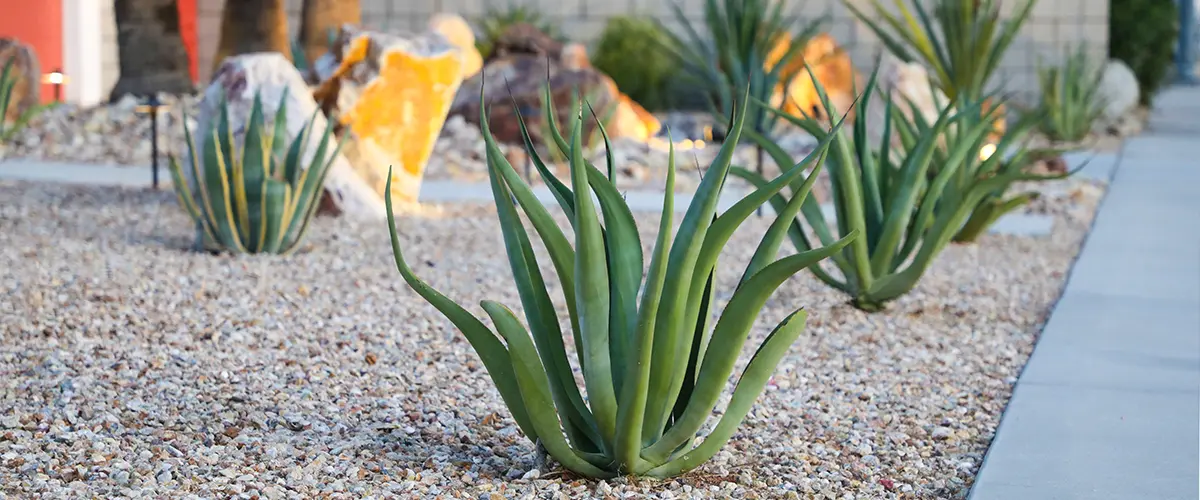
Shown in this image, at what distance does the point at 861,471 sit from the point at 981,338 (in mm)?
1575

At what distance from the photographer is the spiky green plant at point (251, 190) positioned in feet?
18.3

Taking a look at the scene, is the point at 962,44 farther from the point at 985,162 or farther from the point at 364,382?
the point at 364,382

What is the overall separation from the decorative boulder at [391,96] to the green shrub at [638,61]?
268 inches

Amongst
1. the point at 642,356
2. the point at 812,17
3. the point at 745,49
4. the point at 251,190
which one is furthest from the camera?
the point at 812,17

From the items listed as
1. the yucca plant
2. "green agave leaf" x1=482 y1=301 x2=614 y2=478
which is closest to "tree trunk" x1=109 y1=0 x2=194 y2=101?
the yucca plant

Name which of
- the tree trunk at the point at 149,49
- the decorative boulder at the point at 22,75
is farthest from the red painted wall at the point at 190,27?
the decorative boulder at the point at 22,75

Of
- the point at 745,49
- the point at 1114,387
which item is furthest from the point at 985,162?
the point at 745,49

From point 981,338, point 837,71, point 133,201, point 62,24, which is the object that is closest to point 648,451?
point 981,338

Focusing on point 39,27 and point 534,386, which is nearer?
point 534,386

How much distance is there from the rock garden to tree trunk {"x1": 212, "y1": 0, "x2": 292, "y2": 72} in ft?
7.20

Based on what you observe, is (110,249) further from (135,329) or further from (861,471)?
(861,471)

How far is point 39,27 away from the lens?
1388 cm

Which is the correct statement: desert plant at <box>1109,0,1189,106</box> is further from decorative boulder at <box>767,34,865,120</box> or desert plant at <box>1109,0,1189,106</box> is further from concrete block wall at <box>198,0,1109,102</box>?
decorative boulder at <box>767,34,865,120</box>

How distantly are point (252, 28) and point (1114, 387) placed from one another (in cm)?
828
